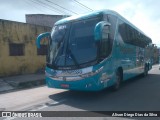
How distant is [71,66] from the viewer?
8688 millimetres

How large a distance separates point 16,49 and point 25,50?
90 cm

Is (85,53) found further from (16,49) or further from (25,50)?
(25,50)

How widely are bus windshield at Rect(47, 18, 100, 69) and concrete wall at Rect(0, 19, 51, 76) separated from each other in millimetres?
6902

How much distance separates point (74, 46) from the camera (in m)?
8.94

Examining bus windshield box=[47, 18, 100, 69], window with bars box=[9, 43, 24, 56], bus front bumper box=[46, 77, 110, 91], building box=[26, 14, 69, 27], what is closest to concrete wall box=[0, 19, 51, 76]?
window with bars box=[9, 43, 24, 56]

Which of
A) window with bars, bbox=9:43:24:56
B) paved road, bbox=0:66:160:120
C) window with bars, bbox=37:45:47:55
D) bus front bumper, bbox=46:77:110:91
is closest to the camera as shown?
paved road, bbox=0:66:160:120

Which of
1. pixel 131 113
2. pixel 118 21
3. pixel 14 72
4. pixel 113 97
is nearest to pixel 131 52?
pixel 118 21

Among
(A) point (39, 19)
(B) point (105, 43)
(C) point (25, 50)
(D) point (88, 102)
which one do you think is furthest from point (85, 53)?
(A) point (39, 19)

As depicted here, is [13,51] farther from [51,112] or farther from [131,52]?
[51,112]

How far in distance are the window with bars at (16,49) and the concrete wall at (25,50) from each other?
0.73ft

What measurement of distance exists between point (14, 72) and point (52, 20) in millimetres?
19220

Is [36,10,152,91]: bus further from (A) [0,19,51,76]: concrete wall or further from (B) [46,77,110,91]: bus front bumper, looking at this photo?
(A) [0,19,51,76]: concrete wall

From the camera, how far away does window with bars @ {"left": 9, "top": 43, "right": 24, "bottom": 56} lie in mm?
16094

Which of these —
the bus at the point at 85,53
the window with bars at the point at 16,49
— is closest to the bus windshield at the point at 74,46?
the bus at the point at 85,53
